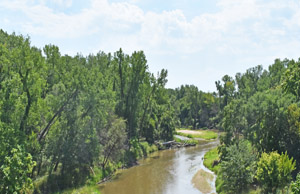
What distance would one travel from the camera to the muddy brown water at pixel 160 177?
3256cm

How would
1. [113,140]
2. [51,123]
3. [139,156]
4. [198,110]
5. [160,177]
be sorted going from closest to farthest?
[51,123] → [160,177] → [113,140] → [139,156] → [198,110]

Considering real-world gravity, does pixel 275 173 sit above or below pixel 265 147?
below

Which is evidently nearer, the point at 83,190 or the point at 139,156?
the point at 83,190

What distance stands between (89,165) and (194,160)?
822 inches

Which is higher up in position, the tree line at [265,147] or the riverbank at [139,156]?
the tree line at [265,147]

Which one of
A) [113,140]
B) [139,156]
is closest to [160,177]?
[113,140]

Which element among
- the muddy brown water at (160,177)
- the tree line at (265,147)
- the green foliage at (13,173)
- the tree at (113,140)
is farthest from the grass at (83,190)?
the tree line at (265,147)

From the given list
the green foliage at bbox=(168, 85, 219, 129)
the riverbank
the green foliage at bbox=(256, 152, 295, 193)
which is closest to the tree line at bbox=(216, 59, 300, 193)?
the green foliage at bbox=(256, 152, 295, 193)

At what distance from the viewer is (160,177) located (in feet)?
126

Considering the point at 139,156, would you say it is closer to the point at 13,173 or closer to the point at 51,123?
the point at 51,123

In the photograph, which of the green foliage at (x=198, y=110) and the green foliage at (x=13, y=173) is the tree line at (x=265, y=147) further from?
the green foliage at (x=198, y=110)

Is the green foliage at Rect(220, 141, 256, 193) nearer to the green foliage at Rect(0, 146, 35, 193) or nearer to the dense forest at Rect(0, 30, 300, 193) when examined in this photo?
the dense forest at Rect(0, 30, 300, 193)

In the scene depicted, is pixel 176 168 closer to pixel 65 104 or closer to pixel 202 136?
pixel 65 104

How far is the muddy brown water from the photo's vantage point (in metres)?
32.6
